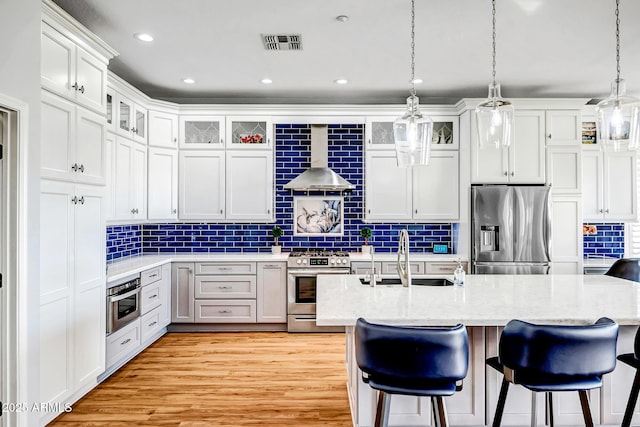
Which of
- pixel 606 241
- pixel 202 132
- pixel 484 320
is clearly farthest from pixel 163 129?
pixel 606 241

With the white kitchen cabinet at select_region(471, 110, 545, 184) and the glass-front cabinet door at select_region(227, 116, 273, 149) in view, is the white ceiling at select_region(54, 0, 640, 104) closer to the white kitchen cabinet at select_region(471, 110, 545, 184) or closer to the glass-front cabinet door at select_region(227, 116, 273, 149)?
the glass-front cabinet door at select_region(227, 116, 273, 149)

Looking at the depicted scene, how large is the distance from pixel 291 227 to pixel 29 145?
3318 millimetres

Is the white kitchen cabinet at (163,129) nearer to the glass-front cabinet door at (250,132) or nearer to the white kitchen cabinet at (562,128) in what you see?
the glass-front cabinet door at (250,132)

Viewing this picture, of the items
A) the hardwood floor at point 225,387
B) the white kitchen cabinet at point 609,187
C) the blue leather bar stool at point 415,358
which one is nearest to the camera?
the blue leather bar stool at point 415,358

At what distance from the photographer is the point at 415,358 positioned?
1730mm

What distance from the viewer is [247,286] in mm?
4789

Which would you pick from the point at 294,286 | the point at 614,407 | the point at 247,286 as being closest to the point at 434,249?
the point at 294,286

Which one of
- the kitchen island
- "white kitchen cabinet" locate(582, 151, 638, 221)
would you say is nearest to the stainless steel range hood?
the kitchen island

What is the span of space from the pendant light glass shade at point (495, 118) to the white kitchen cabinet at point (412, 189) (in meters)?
2.47

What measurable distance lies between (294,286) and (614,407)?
3.08 meters

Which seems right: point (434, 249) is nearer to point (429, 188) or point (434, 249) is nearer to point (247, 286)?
point (429, 188)

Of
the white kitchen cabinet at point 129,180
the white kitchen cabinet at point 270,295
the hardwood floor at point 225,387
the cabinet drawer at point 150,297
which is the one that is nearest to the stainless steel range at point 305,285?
the white kitchen cabinet at point 270,295

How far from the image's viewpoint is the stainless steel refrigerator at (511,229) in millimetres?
4533

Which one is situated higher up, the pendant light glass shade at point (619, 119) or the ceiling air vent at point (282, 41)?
the ceiling air vent at point (282, 41)
